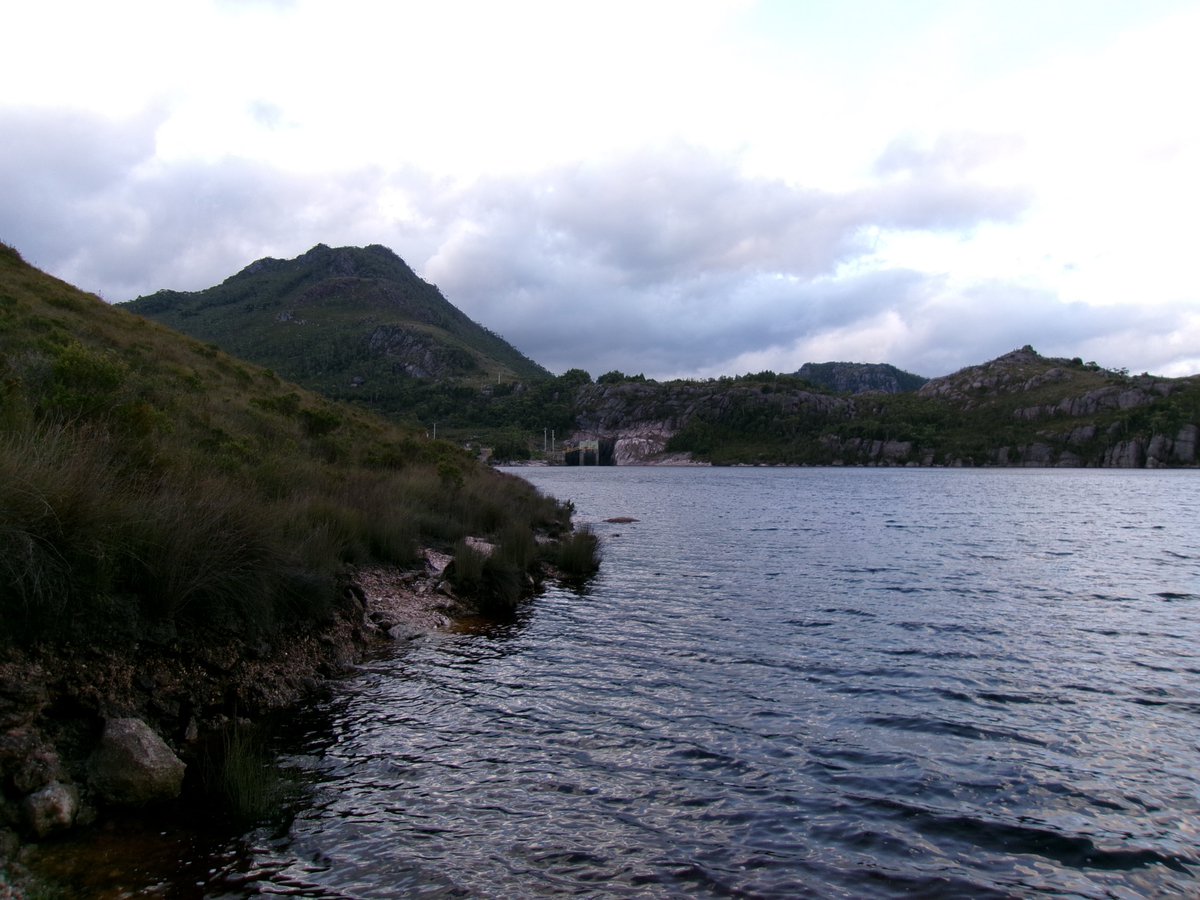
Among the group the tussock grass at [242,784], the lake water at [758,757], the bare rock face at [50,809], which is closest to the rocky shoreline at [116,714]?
the bare rock face at [50,809]

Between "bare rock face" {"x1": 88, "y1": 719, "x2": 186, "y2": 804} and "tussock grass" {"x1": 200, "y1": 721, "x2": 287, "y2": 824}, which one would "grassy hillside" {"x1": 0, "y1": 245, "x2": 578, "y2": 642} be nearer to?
"bare rock face" {"x1": 88, "y1": 719, "x2": 186, "y2": 804}

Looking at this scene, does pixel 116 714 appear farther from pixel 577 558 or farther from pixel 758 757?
pixel 577 558

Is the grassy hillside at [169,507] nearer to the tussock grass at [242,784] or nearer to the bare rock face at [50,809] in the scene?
the bare rock face at [50,809]

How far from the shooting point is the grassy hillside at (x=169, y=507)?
265 inches

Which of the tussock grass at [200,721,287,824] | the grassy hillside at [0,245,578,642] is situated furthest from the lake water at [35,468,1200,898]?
the grassy hillside at [0,245,578,642]

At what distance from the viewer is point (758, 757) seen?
27.3ft

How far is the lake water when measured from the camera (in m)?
5.99

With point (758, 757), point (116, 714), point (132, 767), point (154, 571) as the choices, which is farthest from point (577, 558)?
point (132, 767)

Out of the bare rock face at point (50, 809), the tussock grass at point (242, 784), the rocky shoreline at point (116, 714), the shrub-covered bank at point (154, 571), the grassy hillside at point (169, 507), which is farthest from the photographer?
the grassy hillside at point (169, 507)

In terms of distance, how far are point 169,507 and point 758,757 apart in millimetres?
7292

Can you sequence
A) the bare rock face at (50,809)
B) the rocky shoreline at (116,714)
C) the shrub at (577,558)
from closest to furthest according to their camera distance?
the bare rock face at (50,809) < the rocky shoreline at (116,714) < the shrub at (577,558)

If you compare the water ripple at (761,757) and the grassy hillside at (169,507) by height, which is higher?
the grassy hillside at (169,507)

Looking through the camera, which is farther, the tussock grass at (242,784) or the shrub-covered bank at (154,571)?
the tussock grass at (242,784)

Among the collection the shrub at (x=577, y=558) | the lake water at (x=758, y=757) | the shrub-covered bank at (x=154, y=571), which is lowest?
the lake water at (x=758, y=757)
